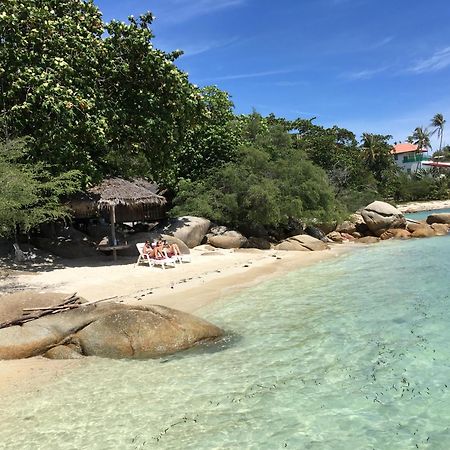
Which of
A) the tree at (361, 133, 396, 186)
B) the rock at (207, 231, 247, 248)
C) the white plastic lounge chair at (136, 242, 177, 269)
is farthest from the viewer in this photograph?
the tree at (361, 133, 396, 186)

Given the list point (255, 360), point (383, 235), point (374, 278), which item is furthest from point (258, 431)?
point (383, 235)

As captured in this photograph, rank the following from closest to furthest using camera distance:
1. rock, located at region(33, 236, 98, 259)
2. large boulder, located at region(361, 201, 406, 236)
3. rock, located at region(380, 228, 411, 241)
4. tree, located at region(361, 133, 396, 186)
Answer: rock, located at region(33, 236, 98, 259) → rock, located at region(380, 228, 411, 241) → large boulder, located at region(361, 201, 406, 236) → tree, located at region(361, 133, 396, 186)

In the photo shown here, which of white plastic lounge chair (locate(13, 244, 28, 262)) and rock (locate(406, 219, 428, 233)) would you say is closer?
white plastic lounge chair (locate(13, 244, 28, 262))

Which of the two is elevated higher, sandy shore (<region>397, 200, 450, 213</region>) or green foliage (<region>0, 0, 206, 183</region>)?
green foliage (<region>0, 0, 206, 183</region>)

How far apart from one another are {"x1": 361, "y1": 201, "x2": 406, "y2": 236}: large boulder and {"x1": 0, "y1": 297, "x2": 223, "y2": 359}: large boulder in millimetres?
22893

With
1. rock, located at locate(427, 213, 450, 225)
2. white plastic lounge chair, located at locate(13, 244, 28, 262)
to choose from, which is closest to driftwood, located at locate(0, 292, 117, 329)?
white plastic lounge chair, located at locate(13, 244, 28, 262)

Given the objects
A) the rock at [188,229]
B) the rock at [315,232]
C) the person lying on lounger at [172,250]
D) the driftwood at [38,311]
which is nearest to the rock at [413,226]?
the rock at [315,232]

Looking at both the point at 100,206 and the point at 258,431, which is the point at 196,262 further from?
the point at 258,431

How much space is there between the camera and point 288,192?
23625 millimetres

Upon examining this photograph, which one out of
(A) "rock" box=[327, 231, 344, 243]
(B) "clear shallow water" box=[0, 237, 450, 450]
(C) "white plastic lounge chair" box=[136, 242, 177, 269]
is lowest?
(B) "clear shallow water" box=[0, 237, 450, 450]

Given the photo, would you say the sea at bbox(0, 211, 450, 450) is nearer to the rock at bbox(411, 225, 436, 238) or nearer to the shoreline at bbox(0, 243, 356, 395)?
the shoreline at bbox(0, 243, 356, 395)

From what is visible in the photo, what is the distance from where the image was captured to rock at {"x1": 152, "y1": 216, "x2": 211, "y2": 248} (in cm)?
1981

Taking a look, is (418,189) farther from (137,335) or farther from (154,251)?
(137,335)

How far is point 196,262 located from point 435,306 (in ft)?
28.4
